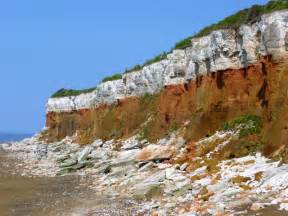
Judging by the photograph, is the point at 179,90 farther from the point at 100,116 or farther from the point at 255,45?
the point at 100,116

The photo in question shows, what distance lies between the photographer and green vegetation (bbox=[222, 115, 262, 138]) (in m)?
28.6

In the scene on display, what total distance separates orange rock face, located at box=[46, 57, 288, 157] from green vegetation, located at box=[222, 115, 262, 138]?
1.46 ft

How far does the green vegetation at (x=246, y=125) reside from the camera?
28.6m

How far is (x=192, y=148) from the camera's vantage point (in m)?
32.8

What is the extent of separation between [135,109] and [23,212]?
34.7 metres

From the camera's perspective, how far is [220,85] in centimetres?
3475

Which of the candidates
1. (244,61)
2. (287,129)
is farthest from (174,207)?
(244,61)

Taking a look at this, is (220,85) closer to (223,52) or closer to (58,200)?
(223,52)

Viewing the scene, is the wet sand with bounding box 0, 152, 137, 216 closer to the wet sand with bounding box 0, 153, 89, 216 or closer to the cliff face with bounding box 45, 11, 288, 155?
the wet sand with bounding box 0, 153, 89, 216

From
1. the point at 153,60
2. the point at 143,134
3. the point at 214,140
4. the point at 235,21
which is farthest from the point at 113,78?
the point at 214,140

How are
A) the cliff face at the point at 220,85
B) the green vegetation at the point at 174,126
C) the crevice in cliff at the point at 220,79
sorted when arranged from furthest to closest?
the green vegetation at the point at 174,126
the crevice in cliff at the point at 220,79
the cliff face at the point at 220,85

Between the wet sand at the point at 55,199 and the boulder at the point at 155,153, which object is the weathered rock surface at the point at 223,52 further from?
the wet sand at the point at 55,199

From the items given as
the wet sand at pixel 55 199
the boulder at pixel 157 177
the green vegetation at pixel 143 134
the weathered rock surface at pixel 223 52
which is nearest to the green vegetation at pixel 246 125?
the weathered rock surface at pixel 223 52

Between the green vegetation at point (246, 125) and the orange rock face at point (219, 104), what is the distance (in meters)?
0.45
